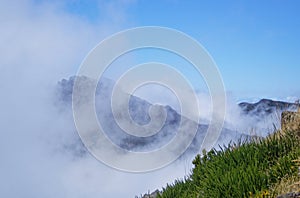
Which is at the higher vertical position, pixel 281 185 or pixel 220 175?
pixel 220 175

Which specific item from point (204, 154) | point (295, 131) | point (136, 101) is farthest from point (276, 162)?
point (136, 101)

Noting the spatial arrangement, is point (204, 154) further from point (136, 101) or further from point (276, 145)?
point (136, 101)

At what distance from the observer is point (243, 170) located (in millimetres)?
7520

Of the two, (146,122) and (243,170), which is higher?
(146,122)

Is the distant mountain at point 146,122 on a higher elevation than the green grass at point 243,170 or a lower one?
higher

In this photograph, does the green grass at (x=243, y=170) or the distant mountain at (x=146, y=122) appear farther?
the distant mountain at (x=146, y=122)

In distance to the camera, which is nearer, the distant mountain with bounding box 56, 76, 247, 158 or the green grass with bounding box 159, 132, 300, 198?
the green grass with bounding box 159, 132, 300, 198

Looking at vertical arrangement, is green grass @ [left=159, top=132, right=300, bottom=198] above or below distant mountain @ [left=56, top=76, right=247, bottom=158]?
below

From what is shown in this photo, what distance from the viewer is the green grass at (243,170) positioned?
282 inches

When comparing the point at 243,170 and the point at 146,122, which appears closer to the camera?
the point at 243,170

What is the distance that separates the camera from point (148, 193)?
1068 cm

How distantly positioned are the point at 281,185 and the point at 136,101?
383 ft

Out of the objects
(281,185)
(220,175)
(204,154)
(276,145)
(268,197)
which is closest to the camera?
(268,197)

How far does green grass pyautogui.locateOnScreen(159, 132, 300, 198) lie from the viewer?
7156mm
